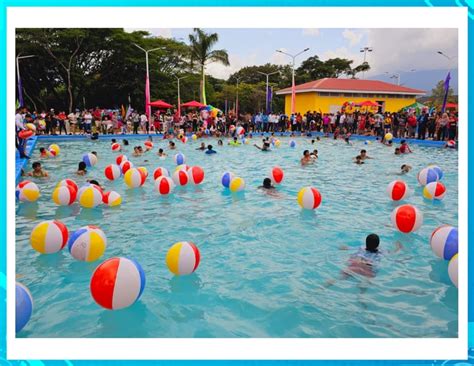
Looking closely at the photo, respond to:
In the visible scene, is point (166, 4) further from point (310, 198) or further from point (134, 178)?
point (134, 178)

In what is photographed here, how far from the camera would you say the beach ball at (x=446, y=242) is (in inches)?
221

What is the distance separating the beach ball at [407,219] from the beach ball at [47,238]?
5.68 m

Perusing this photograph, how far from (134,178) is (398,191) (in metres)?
6.77

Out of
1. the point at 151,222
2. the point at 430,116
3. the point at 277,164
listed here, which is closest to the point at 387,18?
the point at 151,222

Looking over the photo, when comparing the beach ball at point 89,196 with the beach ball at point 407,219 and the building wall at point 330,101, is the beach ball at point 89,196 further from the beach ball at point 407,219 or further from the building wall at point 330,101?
the building wall at point 330,101

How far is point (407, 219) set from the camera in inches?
272

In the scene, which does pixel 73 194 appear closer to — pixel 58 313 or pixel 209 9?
pixel 58 313

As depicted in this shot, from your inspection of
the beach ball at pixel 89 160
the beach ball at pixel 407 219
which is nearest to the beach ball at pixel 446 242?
the beach ball at pixel 407 219

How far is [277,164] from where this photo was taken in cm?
1647

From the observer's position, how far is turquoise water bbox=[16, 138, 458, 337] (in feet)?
14.8

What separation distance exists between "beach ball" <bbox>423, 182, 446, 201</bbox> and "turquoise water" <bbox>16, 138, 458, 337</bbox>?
9.7 inches

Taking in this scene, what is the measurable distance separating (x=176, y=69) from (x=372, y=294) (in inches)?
1735

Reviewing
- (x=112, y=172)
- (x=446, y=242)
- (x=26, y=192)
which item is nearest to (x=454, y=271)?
(x=446, y=242)

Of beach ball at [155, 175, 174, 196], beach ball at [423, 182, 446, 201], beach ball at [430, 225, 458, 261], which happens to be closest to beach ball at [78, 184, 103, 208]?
beach ball at [155, 175, 174, 196]
